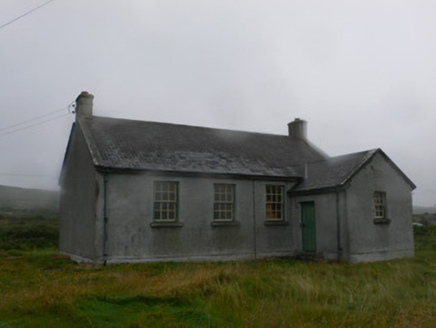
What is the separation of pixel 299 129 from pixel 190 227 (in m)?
12.6

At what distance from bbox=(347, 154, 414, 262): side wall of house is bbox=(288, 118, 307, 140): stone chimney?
8.37m

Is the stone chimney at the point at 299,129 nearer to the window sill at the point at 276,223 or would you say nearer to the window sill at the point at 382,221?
the window sill at the point at 276,223

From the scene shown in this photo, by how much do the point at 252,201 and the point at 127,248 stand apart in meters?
6.17

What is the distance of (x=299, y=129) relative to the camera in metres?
27.6

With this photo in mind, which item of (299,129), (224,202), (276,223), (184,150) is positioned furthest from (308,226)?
(299,129)

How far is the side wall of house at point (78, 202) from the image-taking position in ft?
55.5

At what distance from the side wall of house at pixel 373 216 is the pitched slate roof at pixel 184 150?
11.4 feet

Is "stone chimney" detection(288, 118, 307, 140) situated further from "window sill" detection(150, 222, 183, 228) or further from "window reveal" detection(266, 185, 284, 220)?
"window sill" detection(150, 222, 183, 228)

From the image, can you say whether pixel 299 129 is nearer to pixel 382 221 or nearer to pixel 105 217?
pixel 382 221

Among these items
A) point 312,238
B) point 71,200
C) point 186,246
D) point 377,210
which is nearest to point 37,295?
point 186,246

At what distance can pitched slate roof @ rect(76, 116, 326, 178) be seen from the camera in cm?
1761

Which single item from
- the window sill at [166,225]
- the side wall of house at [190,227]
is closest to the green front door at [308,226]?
Answer: the side wall of house at [190,227]

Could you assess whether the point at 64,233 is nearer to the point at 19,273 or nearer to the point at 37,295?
the point at 19,273

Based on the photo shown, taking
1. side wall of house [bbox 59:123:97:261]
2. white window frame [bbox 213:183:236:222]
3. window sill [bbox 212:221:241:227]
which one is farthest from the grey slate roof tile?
side wall of house [bbox 59:123:97:261]
